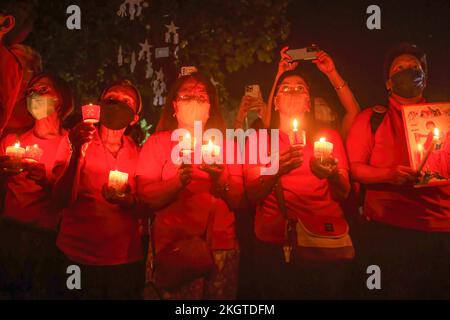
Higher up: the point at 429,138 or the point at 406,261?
the point at 429,138

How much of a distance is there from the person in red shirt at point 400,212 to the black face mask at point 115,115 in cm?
220

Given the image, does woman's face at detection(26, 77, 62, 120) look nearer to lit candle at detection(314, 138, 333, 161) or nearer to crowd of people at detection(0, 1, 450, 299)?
crowd of people at detection(0, 1, 450, 299)

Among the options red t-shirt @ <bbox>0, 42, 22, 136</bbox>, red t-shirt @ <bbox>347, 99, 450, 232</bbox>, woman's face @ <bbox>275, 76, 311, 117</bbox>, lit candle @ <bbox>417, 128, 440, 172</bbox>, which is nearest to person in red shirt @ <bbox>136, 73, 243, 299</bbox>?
woman's face @ <bbox>275, 76, 311, 117</bbox>

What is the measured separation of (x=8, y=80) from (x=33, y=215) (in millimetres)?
1438

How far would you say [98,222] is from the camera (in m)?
5.44

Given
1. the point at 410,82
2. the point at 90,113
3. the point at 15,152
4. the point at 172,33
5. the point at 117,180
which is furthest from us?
the point at 172,33

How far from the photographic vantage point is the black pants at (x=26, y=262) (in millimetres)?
5520

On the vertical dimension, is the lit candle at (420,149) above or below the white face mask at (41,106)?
below

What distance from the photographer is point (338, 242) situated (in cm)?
532

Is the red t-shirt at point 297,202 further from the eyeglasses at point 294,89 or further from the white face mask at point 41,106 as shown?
the white face mask at point 41,106

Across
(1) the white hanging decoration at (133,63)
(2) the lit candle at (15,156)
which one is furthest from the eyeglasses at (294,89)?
(2) the lit candle at (15,156)

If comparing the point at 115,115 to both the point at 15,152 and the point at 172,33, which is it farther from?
the point at 172,33

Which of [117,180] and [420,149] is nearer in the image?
[117,180]

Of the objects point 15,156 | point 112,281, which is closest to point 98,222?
point 112,281
